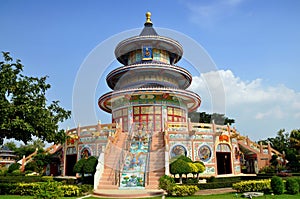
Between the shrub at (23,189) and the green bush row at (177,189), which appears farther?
the shrub at (23,189)

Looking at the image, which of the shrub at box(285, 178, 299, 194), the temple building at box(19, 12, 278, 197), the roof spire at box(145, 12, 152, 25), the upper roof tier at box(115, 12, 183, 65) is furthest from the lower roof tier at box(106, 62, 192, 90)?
the shrub at box(285, 178, 299, 194)

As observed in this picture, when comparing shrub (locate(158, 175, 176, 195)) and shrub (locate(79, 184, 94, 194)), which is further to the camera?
shrub (locate(79, 184, 94, 194))

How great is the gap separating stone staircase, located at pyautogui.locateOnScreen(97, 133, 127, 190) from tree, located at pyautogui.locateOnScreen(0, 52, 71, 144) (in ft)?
13.6

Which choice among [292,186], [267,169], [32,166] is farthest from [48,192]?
[267,169]

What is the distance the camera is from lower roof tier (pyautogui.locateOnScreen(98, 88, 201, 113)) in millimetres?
26844

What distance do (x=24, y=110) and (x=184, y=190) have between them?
10.3 meters

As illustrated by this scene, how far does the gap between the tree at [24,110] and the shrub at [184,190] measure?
28.2 ft

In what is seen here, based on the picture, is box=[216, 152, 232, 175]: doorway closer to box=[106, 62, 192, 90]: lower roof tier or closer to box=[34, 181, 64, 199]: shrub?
box=[106, 62, 192, 90]: lower roof tier

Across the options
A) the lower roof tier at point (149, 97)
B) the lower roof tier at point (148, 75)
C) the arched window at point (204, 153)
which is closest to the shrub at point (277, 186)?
the arched window at point (204, 153)

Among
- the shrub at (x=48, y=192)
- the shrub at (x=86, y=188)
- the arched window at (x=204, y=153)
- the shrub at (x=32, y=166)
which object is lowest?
the shrub at (x=86, y=188)

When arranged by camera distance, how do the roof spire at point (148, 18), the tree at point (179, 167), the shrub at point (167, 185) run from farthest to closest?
the roof spire at point (148, 18) < the tree at point (179, 167) < the shrub at point (167, 185)

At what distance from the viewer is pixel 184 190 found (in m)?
14.9

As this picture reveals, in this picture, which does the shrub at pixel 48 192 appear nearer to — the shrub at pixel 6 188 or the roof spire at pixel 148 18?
the shrub at pixel 6 188

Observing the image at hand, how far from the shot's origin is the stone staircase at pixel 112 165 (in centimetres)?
1819
